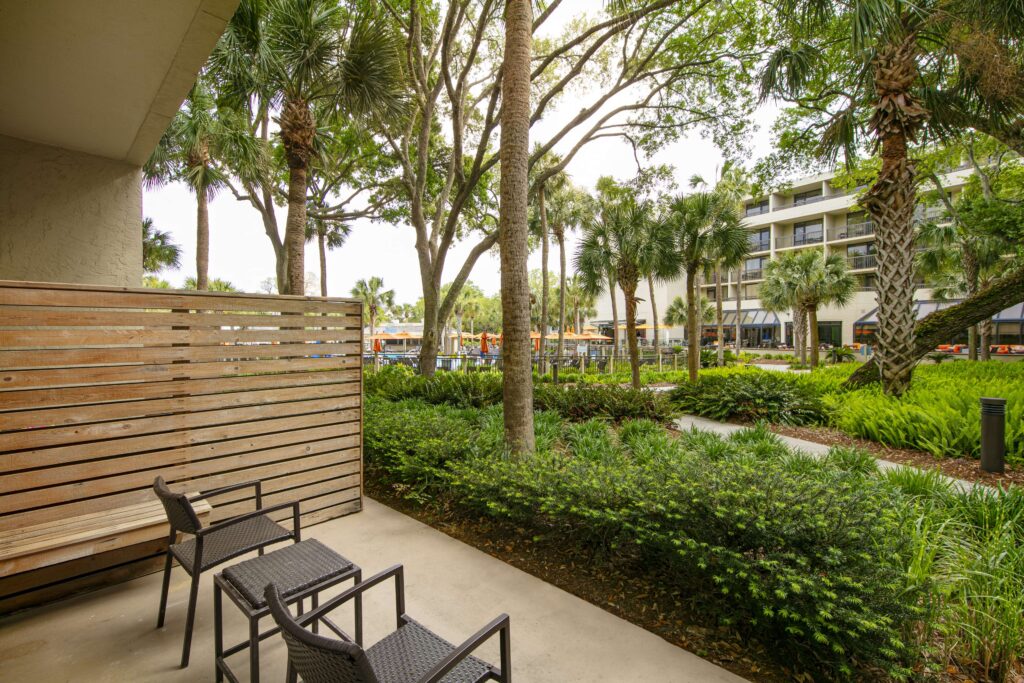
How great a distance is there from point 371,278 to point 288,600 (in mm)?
49262

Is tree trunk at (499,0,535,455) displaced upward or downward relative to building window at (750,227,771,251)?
downward

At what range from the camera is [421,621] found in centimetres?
271

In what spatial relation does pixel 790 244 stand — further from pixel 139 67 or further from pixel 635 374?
pixel 139 67

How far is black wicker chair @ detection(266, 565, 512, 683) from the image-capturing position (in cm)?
118

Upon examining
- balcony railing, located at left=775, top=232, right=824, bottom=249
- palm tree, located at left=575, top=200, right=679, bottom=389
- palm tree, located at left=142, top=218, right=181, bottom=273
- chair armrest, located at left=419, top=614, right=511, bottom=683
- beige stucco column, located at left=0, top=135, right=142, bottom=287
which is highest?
balcony railing, located at left=775, top=232, right=824, bottom=249

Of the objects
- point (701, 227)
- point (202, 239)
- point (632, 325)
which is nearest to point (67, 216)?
point (202, 239)

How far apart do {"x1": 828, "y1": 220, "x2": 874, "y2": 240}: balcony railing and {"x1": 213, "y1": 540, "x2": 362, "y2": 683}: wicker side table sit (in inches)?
1604

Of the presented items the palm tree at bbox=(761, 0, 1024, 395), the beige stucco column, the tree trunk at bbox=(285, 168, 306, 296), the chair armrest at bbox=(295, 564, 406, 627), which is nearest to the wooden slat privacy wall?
the chair armrest at bbox=(295, 564, 406, 627)

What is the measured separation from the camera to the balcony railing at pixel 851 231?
106 feet

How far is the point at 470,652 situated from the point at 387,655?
1.33 ft

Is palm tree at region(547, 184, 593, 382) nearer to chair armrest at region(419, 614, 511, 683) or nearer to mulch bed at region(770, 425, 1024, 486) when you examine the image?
mulch bed at region(770, 425, 1024, 486)

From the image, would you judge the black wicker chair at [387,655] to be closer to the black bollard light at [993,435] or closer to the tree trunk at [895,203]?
the black bollard light at [993,435]

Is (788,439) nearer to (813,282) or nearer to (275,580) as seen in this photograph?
(275,580)

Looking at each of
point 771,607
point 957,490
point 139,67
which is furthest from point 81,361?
point 957,490
